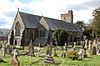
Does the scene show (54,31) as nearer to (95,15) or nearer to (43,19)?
(43,19)

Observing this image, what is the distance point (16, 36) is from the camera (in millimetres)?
67562

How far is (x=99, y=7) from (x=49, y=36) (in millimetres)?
17559

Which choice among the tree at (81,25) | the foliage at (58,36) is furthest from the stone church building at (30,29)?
the tree at (81,25)

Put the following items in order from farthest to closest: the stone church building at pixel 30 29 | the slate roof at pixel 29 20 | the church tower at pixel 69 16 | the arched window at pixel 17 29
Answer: the church tower at pixel 69 16 < the arched window at pixel 17 29 < the slate roof at pixel 29 20 < the stone church building at pixel 30 29

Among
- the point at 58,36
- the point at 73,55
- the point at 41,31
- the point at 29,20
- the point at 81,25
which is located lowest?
the point at 73,55

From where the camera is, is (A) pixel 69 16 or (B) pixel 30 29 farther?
(A) pixel 69 16

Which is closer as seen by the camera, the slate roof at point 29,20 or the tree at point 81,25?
the slate roof at point 29,20

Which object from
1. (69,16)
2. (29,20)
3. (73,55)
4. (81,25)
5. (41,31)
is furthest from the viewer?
(81,25)

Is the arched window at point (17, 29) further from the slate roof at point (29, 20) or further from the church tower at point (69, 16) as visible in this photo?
the church tower at point (69, 16)

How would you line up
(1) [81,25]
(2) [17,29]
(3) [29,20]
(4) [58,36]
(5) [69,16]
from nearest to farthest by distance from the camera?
1. (4) [58,36]
2. (2) [17,29]
3. (3) [29,20]
4. (5) [69,16]
5. (1) [81,25]

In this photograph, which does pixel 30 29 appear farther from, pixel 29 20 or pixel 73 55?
pixel 73 55

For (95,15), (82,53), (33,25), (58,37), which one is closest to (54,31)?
(58,37)

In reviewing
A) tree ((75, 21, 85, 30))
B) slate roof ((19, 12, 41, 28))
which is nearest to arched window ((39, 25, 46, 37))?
slate roof ((19, 12, 41, 28))

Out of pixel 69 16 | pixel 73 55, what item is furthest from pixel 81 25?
pixel 73 55
